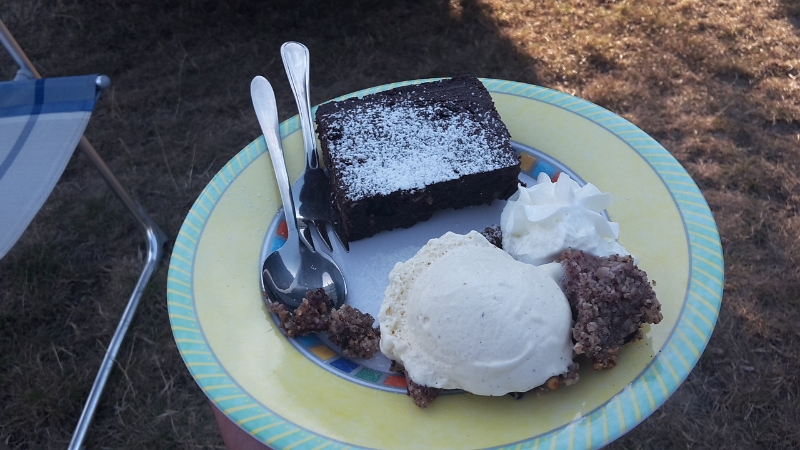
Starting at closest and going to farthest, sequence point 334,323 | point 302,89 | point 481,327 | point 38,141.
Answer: point 481,327 < point 334,323 < point 302,89 < point 38,141

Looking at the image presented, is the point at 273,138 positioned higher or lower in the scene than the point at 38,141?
higher

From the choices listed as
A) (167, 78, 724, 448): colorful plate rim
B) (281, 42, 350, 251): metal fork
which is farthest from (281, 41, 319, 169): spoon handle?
(167, 78, 724, 448): colorful plate rim

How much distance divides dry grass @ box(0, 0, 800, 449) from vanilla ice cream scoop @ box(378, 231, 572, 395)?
3.51 ft

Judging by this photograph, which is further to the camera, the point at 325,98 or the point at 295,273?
the point at 325,98

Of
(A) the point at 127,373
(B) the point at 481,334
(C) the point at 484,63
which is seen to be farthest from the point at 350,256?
(C) the point at 484,63

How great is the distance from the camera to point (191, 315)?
1.33 metres

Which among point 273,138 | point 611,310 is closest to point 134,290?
point 273,138

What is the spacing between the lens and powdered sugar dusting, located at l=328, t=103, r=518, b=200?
152cm

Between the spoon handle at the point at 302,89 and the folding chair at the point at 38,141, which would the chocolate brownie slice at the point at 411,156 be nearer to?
the spoon handle at the point at 302,89

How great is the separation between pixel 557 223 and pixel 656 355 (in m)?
0.37

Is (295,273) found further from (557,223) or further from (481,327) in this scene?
(557,223)

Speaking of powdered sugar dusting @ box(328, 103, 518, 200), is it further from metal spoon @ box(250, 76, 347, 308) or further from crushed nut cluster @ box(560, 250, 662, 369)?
crushed nut cluster @ box(560, 250, 662, 369)

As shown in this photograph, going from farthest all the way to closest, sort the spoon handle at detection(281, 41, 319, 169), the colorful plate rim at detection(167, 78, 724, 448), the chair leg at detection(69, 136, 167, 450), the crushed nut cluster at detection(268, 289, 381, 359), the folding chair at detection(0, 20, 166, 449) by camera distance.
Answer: the chair leg at detection(69, 136, 167, 450) < the folding chair at detection(0, 20, 166, 449) < the spoon handle at detection(281, 41, 319, 169) < the crushed nut cluster at detection(268, 289, 381, 359) < the colorful plate rim at detection(167, 78, 724, 448)

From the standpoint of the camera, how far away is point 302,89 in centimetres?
177
